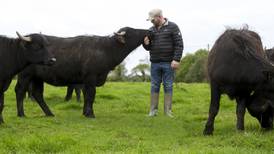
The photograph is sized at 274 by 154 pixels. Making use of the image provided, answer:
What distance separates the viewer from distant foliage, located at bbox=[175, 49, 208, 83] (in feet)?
235

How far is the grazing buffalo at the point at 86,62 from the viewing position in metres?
12.6

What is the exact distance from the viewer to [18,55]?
1098cm

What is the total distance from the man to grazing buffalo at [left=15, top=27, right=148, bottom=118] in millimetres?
336

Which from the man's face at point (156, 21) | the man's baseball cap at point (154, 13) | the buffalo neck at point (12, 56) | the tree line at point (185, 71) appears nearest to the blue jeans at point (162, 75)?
the man's face at point (156, 21)

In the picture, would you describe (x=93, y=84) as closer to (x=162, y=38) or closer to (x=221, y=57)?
(x=162, y=38)

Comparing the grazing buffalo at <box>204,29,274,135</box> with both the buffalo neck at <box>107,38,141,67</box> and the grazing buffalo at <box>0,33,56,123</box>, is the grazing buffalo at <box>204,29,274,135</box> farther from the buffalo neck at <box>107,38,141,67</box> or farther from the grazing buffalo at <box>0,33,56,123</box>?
the grazing buffalo at <box>0,33,56,123</box>

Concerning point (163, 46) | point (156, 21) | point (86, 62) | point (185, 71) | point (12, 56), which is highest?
point (156, 21)

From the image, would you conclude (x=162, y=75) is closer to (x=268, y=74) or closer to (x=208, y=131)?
(x=208, y=131)

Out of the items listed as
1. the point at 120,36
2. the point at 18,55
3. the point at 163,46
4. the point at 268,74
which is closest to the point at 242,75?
the point at 268,74

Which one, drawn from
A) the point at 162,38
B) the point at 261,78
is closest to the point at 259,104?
the point at 261,78

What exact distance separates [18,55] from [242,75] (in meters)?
5.07

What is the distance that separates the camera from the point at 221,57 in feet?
31.7

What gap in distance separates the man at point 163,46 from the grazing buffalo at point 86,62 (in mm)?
336

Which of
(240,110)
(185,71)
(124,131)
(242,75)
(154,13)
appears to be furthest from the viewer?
(185,71)
